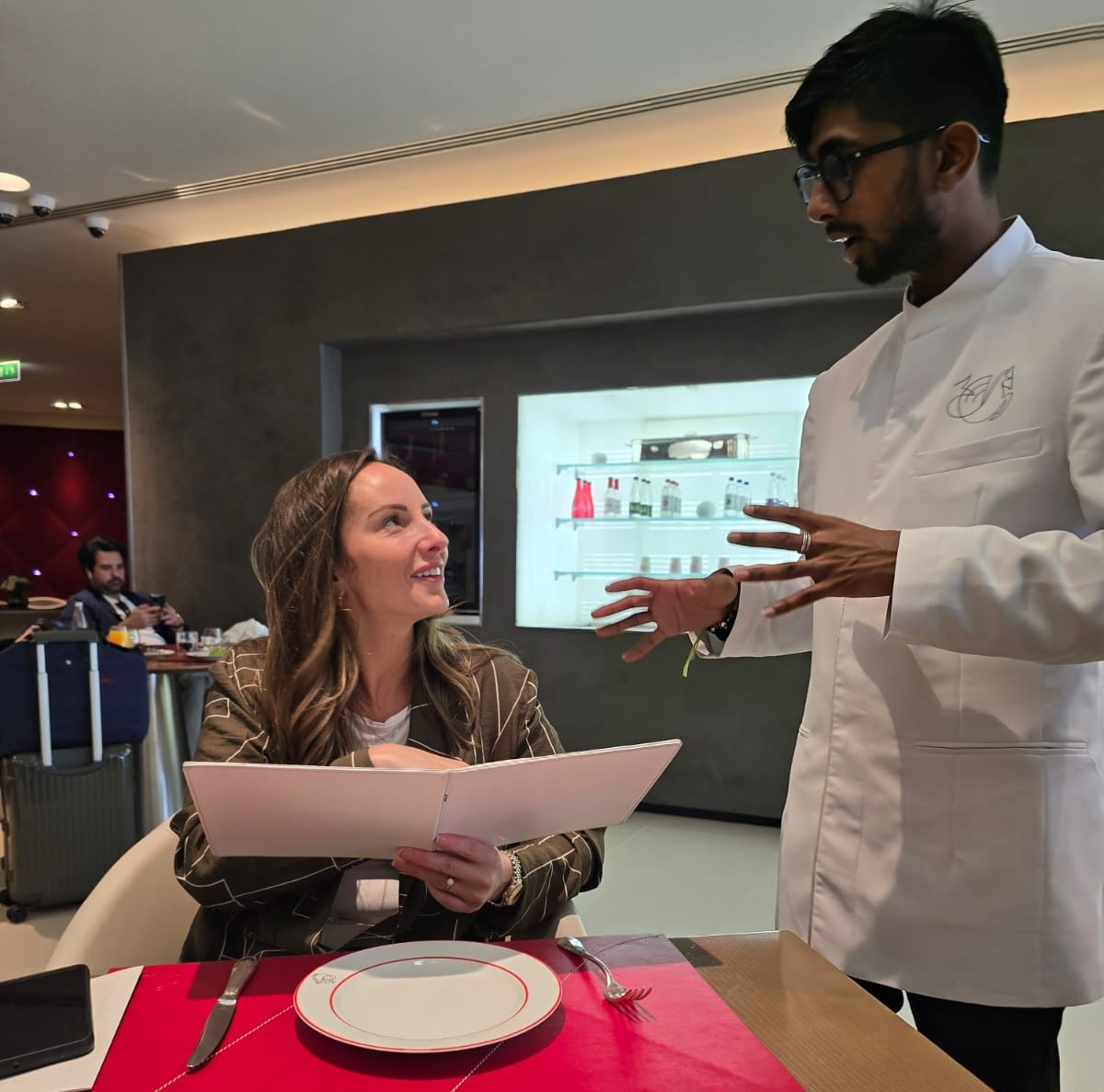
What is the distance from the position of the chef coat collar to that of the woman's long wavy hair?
0.93 m

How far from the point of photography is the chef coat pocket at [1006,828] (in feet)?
3.31

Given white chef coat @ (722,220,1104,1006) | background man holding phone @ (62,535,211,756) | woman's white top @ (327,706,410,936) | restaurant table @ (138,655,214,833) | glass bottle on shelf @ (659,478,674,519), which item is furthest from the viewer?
glass bottle on shelf @ (659,478,674,519)

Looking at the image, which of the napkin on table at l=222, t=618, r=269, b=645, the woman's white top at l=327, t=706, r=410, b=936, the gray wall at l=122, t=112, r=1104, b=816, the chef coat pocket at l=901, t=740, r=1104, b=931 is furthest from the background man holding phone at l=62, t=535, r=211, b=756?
the chef coat pocket at l=901, t=740, r=1104, b=931

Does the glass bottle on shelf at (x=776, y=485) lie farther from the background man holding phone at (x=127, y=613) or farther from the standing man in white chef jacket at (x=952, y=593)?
the standing man in white chef jacket at (x=952, y=593)

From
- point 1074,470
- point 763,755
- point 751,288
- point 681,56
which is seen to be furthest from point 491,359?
point 1074,470

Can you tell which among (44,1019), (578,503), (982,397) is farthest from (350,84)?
(44,1019)

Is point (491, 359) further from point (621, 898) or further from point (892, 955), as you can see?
point (892, 955)

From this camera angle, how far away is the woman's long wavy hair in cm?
132

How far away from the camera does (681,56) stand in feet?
10.8

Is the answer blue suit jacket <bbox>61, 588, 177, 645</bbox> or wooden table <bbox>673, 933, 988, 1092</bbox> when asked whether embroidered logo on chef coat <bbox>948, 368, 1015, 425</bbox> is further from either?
blue suit jacket <bbox>61, 588, 177, 645</bbox>

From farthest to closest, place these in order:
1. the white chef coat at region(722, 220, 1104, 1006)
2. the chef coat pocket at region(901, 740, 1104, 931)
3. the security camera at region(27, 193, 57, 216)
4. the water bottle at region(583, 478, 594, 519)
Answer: the security camera at region(27, 193, 57, 216), the water bottle at region(583, 478, 594, 519), the chef coat pocket at region(901, 740, 1104, 931), the white chef coat at region(722, 220, 1104, 1006)

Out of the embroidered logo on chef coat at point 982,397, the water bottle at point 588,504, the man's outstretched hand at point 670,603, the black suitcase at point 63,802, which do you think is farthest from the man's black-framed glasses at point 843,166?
the water bottle at point 588,504

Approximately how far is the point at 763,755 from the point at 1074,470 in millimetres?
3146

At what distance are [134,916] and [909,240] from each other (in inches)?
55.0
